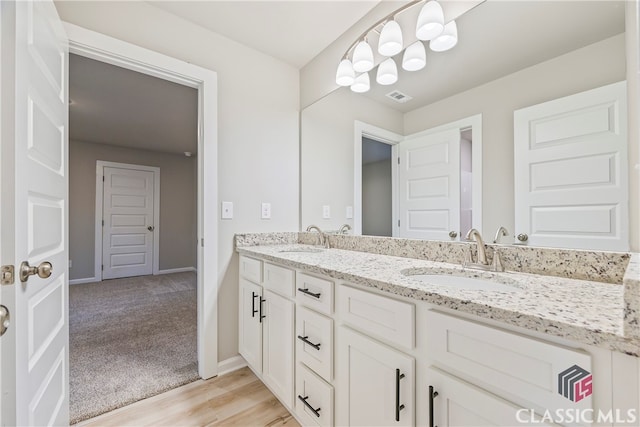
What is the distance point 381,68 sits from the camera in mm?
1693

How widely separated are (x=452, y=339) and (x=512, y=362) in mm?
135

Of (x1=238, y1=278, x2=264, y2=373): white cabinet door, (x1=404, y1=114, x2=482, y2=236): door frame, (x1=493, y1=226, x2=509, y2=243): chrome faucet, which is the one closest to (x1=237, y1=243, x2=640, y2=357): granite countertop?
(x1=493, y1=226, x2=509, y2=243): chrome faucet

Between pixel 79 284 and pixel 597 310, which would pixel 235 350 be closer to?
pixel 597 310

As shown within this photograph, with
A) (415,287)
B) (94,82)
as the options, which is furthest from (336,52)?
(94,82)

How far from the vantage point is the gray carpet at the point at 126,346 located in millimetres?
1612

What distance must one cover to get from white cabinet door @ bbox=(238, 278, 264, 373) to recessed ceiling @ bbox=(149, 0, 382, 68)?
166 centimetres

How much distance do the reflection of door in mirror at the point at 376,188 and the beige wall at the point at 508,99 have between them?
1.24 feet

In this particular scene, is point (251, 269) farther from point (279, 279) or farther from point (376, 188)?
point (376, 188)

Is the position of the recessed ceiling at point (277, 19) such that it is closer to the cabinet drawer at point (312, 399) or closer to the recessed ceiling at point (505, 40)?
the recessed ceiling at point (505, 40)

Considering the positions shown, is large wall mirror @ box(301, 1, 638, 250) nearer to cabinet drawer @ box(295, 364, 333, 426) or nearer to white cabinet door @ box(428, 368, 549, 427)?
white cabinet door @ box(428, 368, 549, 427)

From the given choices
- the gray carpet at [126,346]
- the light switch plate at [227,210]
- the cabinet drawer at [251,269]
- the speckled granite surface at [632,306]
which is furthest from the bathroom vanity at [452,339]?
the gray carpet at [126,346]

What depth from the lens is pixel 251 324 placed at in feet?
5.65

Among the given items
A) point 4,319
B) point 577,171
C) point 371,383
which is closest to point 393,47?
point 577,171

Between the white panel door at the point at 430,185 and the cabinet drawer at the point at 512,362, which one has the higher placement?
the white panel door at the point at 430,185
